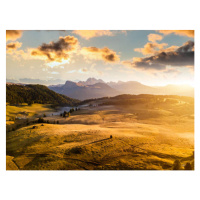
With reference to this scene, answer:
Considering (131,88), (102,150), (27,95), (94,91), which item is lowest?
(102,150)

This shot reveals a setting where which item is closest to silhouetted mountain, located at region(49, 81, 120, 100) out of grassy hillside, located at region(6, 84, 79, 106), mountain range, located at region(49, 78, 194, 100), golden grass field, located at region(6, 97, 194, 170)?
mountain range, located at region(49, 78, 194, 100)

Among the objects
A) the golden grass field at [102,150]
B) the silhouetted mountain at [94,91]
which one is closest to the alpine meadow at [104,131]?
the golden grass field at [102,150]

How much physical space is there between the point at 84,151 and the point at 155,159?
316 centimetres

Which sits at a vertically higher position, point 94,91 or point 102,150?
point 94,91

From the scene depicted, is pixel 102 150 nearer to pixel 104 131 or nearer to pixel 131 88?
pixel 104 131

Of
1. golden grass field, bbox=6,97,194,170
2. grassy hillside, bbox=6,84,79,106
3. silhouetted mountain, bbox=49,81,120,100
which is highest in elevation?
silhouetted mountain, bbox=49,81,120,100

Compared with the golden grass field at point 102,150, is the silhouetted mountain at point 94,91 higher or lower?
higher

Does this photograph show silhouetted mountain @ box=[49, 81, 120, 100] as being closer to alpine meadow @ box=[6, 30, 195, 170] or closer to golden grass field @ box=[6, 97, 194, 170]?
alpine meadow @ box=[6, 30, 195, 170]

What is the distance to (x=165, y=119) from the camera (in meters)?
9.61

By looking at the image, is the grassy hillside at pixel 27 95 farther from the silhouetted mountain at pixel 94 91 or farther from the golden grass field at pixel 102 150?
the silhouetted mountain at pixel 94 91

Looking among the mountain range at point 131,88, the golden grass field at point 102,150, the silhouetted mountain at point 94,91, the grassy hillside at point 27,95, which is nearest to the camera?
the golden grass field at point 102,150

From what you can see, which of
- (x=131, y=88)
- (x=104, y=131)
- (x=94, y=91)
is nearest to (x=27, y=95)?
(x=104, y=131)

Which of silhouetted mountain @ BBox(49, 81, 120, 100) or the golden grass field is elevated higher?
silhouetted mountain @ BBox(49, 81, 120, 100)
